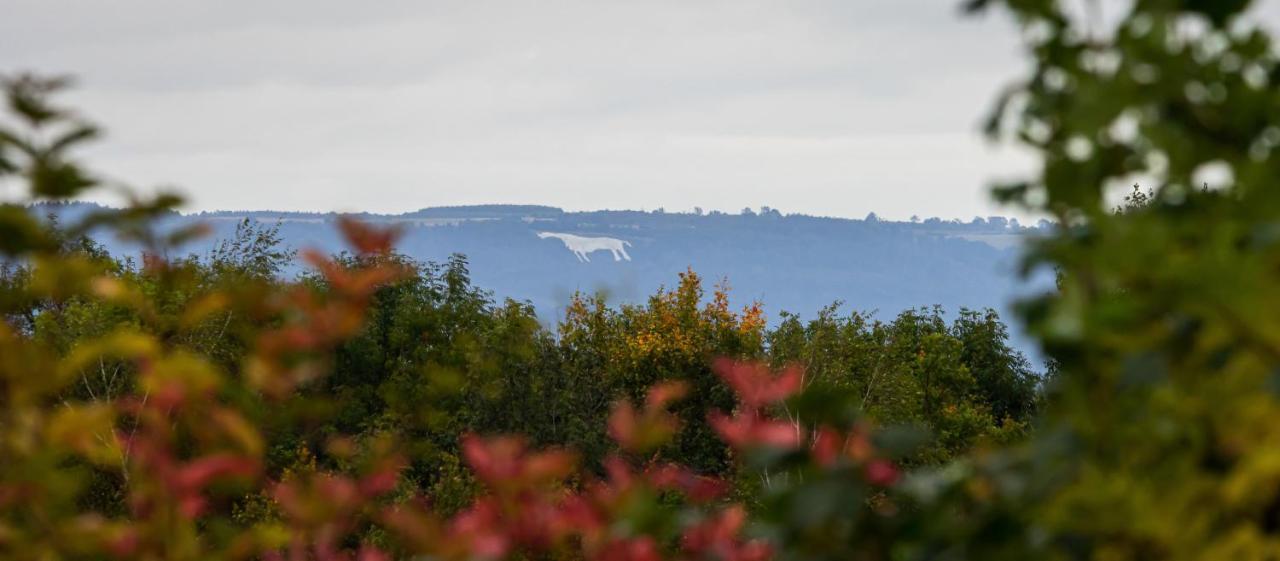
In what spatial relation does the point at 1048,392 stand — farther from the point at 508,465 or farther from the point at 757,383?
the point at 508,465

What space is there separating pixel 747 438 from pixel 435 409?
36839mm

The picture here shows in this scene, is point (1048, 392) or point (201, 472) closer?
point (201, 472)

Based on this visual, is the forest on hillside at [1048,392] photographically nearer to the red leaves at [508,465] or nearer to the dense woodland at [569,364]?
the red leaves at [508,465]

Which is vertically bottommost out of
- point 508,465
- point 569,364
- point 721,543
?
point 569,364

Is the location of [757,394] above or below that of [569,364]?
above

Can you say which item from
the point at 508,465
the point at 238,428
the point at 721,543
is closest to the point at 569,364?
the point at 721,543

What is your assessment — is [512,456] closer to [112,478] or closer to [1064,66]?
[1064,66]

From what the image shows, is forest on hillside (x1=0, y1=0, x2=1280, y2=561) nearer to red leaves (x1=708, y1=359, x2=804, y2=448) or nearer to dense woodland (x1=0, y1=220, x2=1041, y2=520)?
red leaves (x1=708, y1=359, x2=804, y2=448)

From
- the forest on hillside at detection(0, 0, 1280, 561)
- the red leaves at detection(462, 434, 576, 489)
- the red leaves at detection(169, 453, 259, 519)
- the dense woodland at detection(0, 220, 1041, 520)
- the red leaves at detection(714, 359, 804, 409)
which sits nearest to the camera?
the forest on hillside at detection(0, 0, 1280, 561)

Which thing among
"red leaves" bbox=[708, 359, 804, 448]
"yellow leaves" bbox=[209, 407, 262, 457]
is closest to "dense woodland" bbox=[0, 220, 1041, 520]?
"red leaves" bbox=[708, 359, 804, 448]

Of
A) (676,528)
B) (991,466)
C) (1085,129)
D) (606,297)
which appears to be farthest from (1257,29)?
(606,297)

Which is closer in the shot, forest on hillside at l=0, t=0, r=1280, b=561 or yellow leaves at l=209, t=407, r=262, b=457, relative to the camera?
forest on hillside at l=0, t=0, r=1280, b=561

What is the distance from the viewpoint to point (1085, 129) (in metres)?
1.76

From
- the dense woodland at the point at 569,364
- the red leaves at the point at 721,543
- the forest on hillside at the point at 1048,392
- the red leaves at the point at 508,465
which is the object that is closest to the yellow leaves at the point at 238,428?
the forest on hillside at the point at 1048,392
